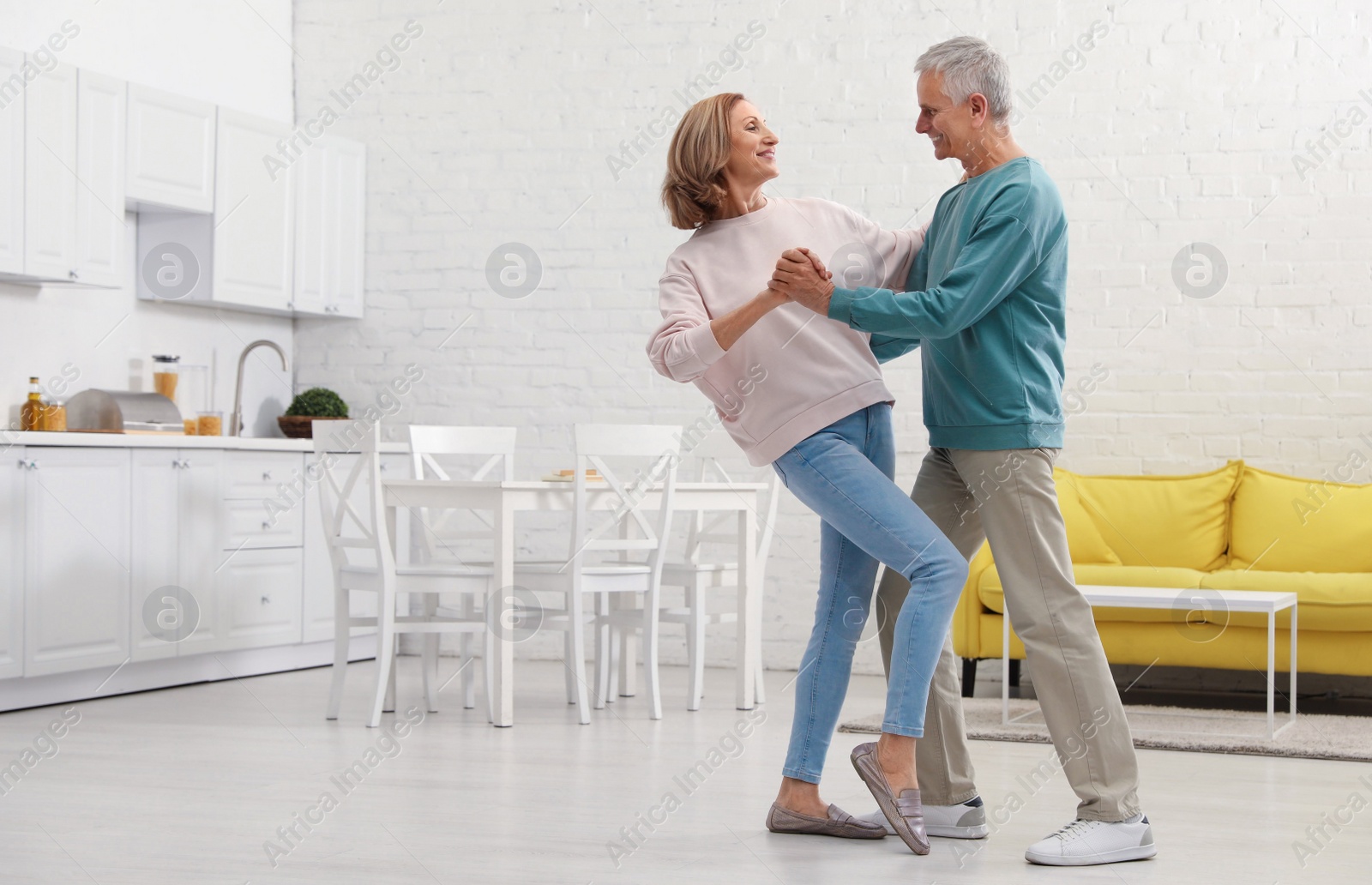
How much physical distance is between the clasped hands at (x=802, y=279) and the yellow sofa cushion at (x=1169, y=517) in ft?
9.53

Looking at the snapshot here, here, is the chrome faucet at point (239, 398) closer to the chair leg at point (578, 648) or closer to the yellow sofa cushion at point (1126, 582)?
the chair leg at point (578, 648)

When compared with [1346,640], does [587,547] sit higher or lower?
higher

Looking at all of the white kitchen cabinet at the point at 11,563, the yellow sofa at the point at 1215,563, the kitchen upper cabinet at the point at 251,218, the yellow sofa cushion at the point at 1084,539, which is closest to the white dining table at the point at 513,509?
the yellow sofa at the point at 1215,563

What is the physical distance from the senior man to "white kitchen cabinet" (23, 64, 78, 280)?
323 centimetres

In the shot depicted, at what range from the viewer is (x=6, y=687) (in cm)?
421

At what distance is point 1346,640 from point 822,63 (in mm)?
2827

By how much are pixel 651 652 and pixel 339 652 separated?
3.00ft

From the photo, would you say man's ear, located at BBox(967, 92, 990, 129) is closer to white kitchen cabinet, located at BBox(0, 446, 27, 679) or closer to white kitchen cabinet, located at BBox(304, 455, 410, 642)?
white kitchen cabinet, located at BBox(0, 446, 27, 679)

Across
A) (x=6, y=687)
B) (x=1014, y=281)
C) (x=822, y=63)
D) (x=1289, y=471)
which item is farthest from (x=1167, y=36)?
(x=6, y=687)

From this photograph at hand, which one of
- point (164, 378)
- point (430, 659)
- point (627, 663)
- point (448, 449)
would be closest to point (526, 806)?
point (430, 659)

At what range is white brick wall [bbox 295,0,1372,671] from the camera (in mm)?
5051

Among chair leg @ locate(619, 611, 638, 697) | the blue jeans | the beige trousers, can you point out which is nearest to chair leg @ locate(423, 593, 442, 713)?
A: chair leg @ locate(619, 611, 638, 697)

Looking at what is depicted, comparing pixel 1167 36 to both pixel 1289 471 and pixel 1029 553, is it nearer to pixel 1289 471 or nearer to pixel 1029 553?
pixel 1289 471

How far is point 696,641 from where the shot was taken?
434 cm
